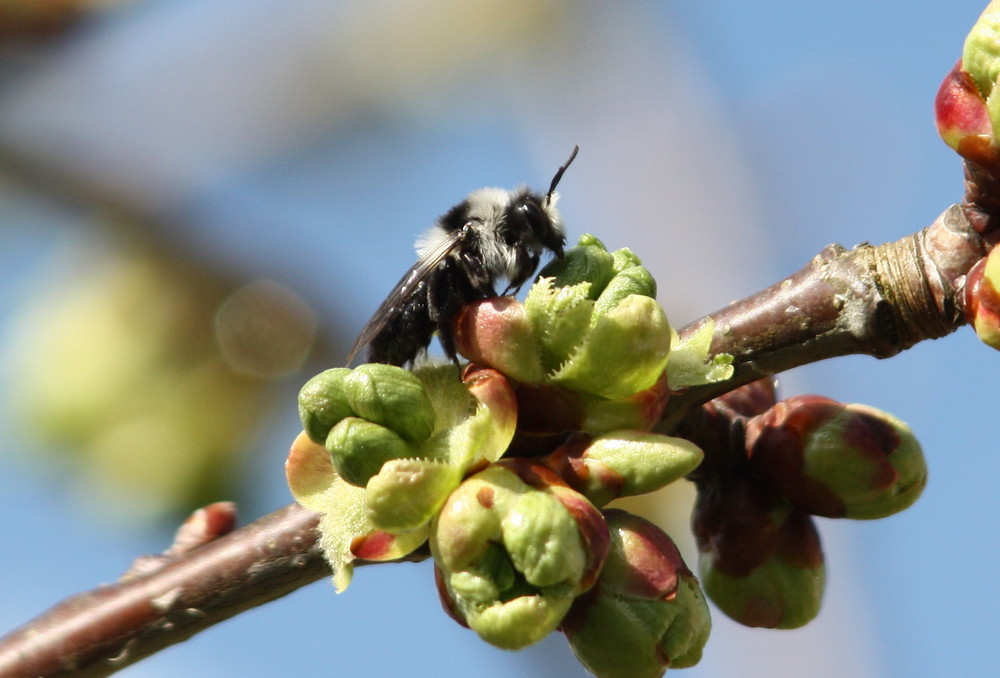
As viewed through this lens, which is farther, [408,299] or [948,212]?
[408,299]

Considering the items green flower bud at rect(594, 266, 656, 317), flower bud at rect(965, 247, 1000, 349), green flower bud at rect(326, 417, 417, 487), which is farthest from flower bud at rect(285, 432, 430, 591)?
flower bud at rect(965, 247, 1000, 349)

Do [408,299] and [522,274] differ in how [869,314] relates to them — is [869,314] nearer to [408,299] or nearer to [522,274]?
[522,274]

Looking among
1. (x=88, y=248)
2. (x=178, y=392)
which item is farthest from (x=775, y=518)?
(x=88, y=248)

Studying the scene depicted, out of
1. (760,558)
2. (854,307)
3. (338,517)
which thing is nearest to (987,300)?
(854,307)

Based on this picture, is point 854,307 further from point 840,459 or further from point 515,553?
point 515,553

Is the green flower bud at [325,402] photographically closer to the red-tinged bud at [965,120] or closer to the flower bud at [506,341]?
the flower bud at [506,341]

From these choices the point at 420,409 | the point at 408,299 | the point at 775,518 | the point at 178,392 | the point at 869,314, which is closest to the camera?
the point at 420,409
